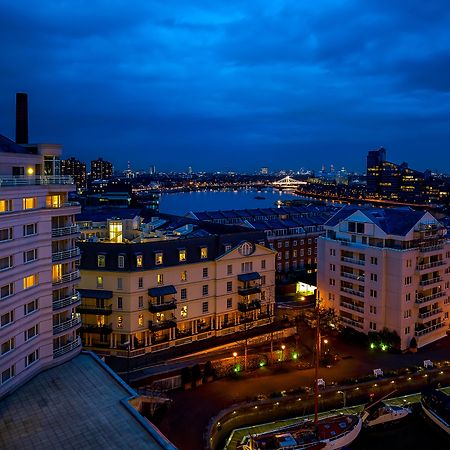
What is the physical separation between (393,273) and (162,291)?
1655 centimetres

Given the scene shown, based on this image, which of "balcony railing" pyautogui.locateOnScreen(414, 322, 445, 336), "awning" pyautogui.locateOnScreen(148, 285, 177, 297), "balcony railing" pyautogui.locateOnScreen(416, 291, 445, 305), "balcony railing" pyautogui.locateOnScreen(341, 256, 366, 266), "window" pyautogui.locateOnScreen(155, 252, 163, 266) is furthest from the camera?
"balcony railing" pyautogui.locateOnScreen(341, 256, 366, 266)

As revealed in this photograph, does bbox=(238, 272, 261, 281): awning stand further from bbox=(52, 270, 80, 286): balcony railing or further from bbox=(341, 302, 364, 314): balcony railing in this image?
bbox=(52, 270, 80, 286): balcony railing

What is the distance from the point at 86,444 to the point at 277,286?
35.2 meters

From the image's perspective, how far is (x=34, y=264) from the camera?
21.0 metres

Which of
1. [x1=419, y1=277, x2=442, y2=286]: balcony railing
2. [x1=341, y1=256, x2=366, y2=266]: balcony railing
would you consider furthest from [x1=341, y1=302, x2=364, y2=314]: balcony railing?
[x1=419, y1=277, x2=442, y2=286]: balcony railing

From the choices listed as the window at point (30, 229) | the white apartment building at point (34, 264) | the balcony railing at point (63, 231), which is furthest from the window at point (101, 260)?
the window at point (30, 229)

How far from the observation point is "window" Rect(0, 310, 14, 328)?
746 inches

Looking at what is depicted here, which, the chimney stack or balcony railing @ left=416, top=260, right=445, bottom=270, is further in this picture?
balcony railing @ left=416, top=260, right=445, bottom=270

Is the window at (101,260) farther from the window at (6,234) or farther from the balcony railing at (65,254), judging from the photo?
the window at (6,234)

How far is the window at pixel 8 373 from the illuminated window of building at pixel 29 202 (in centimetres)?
648

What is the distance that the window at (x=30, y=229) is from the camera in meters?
20.5

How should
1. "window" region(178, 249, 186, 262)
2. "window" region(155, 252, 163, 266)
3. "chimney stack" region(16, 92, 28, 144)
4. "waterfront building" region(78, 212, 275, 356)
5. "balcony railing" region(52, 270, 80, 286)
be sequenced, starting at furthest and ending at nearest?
"window" region(178, 249, 186, 262) → "window" region(155, 252, 163, 266) → "waterfront building" region(78, 212, 275, 356) → "chimney stack" region(16, 92, 28, 144) → "balcony railing" region(52, 270, 80, 286)

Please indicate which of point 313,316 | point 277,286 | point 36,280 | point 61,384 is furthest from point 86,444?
point 277,286

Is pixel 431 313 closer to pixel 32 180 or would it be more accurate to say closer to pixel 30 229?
pixel 30 229
